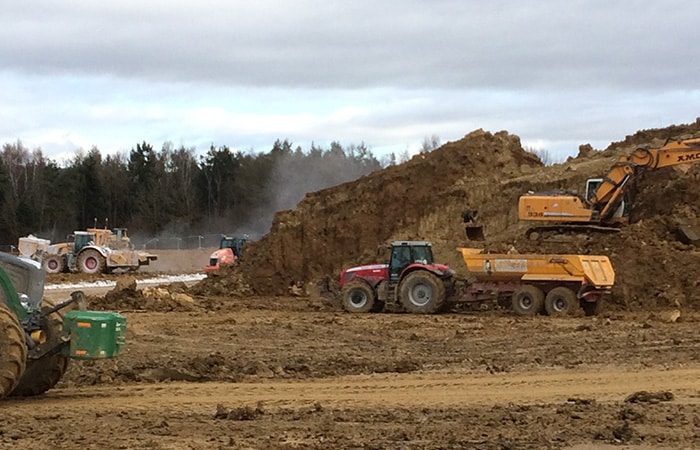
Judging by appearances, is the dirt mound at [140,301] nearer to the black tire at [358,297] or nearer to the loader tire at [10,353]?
the black tire at [358,297]

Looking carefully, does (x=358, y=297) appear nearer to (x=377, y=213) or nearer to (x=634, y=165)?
(x=634, y=165)

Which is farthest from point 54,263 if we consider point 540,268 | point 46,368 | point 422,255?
point 46,368

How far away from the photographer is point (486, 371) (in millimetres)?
14070

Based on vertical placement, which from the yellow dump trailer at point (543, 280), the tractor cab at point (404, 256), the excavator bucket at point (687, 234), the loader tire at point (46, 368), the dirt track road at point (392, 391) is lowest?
the dirt track road at point (392, 391)

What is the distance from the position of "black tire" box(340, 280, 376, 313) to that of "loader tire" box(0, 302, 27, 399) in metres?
15.4

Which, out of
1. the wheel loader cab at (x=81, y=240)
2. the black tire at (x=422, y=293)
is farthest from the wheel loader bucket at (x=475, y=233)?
the wheel loader cab at (x=81, y=240)

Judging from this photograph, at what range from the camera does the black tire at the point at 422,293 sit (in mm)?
24453

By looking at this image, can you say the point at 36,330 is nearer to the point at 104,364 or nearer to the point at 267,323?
the point at 104,364

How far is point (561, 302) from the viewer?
2314cm

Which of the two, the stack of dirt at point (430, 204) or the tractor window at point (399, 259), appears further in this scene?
the stack of dirt at point (430, 204)

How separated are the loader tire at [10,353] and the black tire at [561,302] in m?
14.9

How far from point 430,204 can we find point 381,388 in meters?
22.5

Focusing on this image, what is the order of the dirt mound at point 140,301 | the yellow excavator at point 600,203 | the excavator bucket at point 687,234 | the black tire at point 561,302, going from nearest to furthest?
the black tire at point 561,302, the dirt mound at point 140,301, the excavator bucket at point 687,234, the yellow excavator at point 600,203

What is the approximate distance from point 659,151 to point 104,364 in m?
18.0
